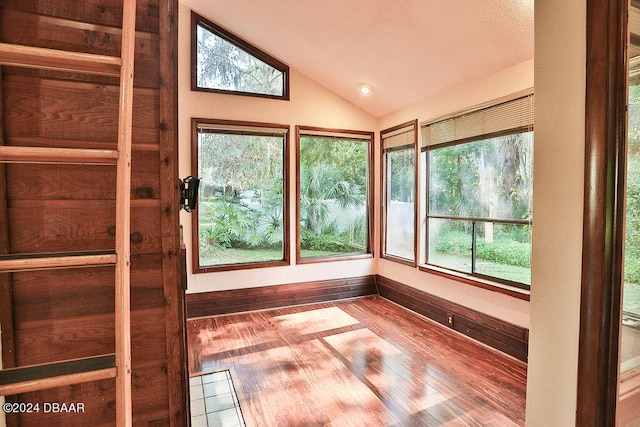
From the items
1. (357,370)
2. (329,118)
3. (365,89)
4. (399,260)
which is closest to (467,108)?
(365,89)

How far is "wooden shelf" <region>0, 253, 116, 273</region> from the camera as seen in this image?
76 cm

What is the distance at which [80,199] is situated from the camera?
42.0 inches

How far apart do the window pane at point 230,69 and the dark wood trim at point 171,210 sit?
304 centimetres

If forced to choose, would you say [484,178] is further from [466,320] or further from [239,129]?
[239,129]

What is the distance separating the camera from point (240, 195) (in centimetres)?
416

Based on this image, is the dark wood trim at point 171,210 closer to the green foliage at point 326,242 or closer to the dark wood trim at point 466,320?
the dark wood trim at point 466,320

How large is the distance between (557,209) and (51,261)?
1599mm

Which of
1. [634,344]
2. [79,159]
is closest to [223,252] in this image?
[79,159]

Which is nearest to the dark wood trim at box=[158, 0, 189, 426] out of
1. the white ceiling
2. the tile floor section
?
the tile floor section

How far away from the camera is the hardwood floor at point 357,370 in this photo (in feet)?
7.12

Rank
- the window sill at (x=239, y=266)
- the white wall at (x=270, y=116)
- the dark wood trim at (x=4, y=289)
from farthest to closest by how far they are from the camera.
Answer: the window sill at (x=239, y=266), the white wall at (x=270, y=116), the dark wood trim at (x=4, y=289)

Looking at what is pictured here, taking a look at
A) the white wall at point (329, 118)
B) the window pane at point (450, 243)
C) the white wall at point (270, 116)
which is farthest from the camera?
the white wall at point (270, 116)

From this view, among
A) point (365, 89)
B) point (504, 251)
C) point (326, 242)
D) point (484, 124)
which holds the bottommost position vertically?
point (326, 242)

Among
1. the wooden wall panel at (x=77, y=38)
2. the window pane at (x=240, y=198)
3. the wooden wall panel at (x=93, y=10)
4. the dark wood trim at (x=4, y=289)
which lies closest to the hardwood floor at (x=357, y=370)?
the window pane at (x=240, y=198)
